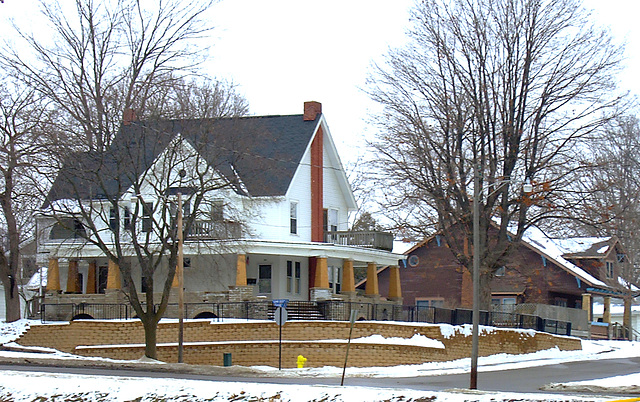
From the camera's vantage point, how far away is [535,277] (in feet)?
181

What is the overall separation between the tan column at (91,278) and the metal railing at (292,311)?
3.08 m

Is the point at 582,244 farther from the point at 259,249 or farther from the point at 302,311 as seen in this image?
the point at 259,249

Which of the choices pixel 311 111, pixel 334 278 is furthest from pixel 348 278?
pixel 311 111

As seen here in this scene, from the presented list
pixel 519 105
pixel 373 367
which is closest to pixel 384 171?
pixel 519 105

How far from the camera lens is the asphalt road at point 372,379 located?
26.2m

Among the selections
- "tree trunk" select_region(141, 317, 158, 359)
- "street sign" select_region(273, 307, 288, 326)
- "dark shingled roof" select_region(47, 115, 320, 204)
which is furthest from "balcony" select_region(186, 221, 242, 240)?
"street sign" select_region(273, 307, 288, 326)

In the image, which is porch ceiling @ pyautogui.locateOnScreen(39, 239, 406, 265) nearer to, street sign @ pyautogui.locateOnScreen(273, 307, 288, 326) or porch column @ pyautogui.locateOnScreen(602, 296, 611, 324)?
street sign @ pyautogui.locateOnScreen(273, 307, 288, 326)

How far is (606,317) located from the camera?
193 ft

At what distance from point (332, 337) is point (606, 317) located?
1128 inches

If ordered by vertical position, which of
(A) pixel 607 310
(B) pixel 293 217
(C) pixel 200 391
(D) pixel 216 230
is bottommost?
(C) pixel 200 391

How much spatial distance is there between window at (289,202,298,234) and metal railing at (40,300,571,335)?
4.47m

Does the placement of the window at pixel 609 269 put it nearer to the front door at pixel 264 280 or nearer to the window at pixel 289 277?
the window at pixel 289 277

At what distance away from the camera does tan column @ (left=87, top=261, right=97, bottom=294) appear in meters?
45.8

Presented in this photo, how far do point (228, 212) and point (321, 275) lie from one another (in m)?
5.34
